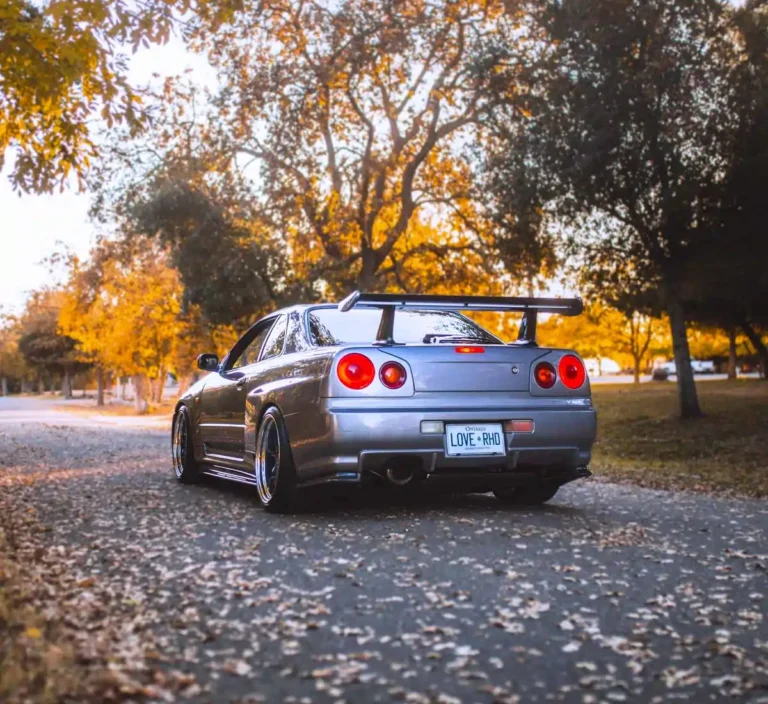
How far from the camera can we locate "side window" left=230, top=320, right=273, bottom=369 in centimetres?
885

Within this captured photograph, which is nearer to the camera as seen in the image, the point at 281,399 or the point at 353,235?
the point at 281,399

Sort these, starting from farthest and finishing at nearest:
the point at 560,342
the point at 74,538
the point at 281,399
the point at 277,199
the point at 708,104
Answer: the point at 560,342
the point at 277,199
the point at 708,104
the point at 281,399
the point at 74,538

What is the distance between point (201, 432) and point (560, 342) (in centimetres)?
5601

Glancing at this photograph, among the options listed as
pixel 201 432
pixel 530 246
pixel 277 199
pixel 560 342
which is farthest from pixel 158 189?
pixel 560 342

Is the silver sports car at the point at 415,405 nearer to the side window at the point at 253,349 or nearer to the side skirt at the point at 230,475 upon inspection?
the side skirt at the point at 230,475

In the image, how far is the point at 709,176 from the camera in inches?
705

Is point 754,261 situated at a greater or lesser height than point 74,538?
greater

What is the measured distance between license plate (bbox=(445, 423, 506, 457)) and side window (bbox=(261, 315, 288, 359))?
1917 millimetres

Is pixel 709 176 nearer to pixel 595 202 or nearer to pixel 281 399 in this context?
pixel 595 202

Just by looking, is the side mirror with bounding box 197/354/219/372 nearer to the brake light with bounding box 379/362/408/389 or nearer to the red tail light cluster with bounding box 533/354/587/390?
the brake light with bounding box 379/362/408/389

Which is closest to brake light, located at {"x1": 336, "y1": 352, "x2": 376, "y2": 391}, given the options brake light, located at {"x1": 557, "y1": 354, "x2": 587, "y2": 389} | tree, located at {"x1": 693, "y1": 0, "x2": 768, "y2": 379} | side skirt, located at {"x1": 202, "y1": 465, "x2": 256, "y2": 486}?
brake light, located at {"x1": 557, "y1": 354, "x2": 587, "y2": 389}

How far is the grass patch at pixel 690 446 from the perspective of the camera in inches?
493

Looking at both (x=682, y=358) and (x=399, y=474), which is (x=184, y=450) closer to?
(x=399, y=474)

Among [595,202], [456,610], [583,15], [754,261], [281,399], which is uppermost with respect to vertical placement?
[583,15]
